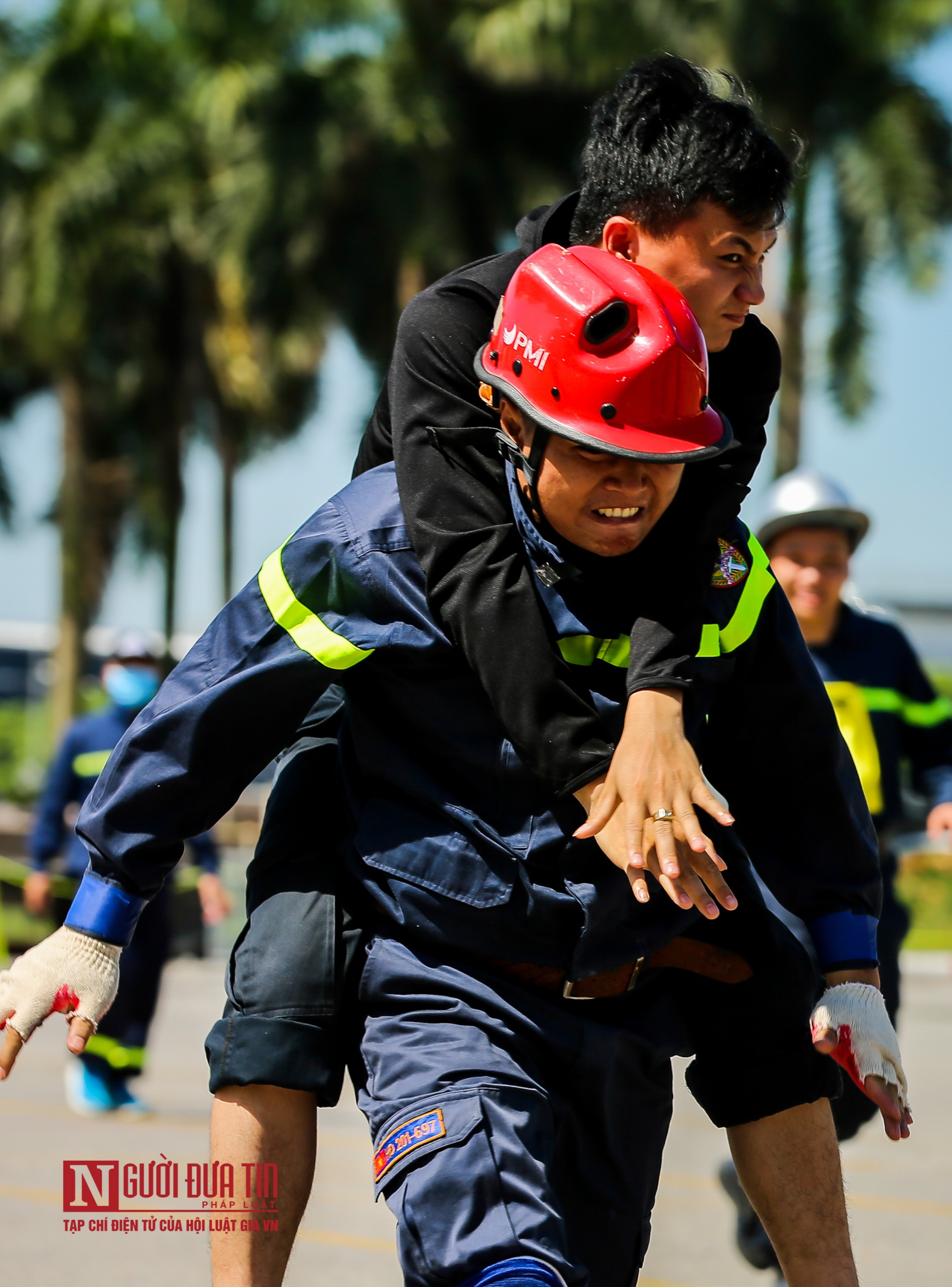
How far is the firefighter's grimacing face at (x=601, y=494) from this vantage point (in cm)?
247

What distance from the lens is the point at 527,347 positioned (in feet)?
8.20

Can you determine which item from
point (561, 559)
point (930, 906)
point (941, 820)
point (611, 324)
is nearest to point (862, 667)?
point (941, 820)

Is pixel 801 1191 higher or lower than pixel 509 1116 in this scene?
lower

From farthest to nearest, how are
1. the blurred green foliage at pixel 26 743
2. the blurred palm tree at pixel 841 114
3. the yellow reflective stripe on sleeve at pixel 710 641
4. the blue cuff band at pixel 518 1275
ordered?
the blurred green foliage at pixel 26 743
the blurred palm tree at pixel 841 114
the yellow reflective stripe on sleeve at pixel 710 641
the blue cuff band at pixel 518 1275

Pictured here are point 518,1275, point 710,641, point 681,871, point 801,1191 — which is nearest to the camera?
point 518,1275

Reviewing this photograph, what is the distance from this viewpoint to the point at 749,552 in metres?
2.77

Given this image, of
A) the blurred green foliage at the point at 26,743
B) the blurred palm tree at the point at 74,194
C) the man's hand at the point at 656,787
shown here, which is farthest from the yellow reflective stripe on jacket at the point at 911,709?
the blurred green foliage at the point at 26,743

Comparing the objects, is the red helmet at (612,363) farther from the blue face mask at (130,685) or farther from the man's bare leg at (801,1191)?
the blue face mask at (130,685)

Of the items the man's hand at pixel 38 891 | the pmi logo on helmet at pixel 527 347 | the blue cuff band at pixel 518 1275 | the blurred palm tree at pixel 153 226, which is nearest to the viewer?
the blue cuff band at pixel 518 1275

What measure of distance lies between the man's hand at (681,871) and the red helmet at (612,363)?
50cm

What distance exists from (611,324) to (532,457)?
220 millimetres

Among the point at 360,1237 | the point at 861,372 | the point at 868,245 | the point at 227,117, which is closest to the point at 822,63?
the point at 868,245

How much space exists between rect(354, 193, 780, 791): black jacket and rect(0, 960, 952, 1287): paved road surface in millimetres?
2896

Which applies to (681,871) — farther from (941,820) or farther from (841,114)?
(841,114)
